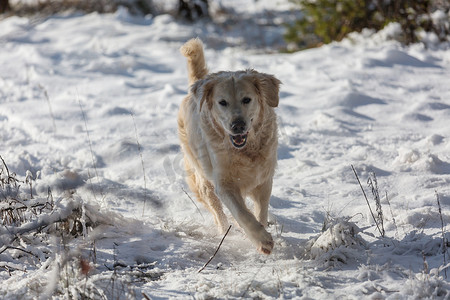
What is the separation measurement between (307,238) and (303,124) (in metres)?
2.72

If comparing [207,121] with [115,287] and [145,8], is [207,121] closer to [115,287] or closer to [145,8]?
[115,287]

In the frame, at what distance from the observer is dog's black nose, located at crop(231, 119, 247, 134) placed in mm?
3477

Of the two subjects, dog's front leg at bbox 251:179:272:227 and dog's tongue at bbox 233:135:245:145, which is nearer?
dog's tongue at bbox 233:135:245:145

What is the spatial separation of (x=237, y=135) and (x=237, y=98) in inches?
11.7

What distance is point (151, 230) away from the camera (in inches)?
146

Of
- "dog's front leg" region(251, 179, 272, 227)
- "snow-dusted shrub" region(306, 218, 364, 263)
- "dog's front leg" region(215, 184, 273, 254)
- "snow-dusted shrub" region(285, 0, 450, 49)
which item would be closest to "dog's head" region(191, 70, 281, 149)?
"dog's front leg" region(215, 184, 273, 254)

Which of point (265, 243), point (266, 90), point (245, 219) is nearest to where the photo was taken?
point (265, 243)

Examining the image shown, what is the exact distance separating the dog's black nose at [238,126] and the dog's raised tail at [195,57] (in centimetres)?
116

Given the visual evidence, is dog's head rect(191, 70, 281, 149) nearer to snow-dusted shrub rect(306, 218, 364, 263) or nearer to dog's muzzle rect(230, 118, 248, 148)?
dog's muzzle rect(230, 118, 248, 148)

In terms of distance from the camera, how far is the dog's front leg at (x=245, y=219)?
318cm

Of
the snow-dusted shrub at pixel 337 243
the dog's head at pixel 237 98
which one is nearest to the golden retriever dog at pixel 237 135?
the dog's head at pixel 237 98

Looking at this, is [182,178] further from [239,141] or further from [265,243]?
[265,243]

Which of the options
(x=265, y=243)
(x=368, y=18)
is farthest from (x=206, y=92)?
(x=368, y=18)

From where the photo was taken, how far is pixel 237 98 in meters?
3.67
